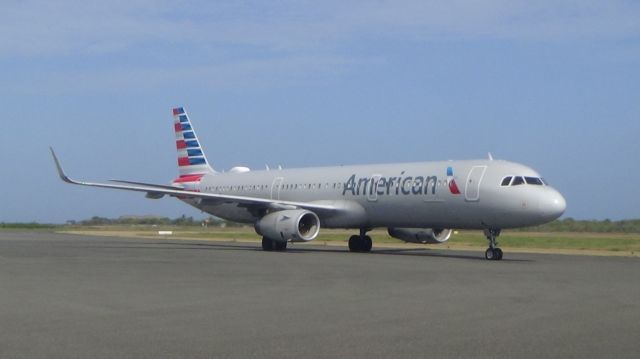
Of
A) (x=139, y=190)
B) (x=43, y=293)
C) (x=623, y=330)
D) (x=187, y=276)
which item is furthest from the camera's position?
(x=139, y=190)

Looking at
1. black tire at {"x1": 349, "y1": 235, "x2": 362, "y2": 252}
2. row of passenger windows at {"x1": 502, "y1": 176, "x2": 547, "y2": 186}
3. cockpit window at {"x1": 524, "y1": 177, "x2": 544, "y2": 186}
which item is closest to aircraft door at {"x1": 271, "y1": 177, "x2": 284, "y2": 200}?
black tire at {"x1": 349, "y1": 235, "x2": 362, "y2": 252}

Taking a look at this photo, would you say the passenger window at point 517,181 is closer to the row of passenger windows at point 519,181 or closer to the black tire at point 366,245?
the row of passenger windows at point 519,181

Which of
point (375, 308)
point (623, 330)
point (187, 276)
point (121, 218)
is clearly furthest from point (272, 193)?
point (121, 218)

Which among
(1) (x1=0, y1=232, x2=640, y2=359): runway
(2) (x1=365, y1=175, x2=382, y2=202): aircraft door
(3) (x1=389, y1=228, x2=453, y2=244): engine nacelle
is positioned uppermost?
(2) (x1=365, y1=175, x2=382, y2=202): aircraft door

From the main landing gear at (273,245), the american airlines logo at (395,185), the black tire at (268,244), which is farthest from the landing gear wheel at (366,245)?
the black tire at (268,244)

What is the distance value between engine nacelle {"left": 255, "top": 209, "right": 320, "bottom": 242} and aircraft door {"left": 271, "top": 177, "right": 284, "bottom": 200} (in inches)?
166

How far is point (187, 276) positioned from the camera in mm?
19375

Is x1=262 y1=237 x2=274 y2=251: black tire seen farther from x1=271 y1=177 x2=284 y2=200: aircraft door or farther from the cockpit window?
the cockpit window

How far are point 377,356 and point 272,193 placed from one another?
30.1 metres

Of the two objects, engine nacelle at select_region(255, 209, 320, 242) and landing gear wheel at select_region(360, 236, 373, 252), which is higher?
engine nacelle at select_region(255, 209, 320, 242)

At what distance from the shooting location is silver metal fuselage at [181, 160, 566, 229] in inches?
1125

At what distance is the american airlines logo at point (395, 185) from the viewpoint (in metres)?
30.7

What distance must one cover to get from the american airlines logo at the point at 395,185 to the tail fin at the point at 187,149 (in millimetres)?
10822

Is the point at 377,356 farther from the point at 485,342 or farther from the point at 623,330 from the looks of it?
the point at 623,330
